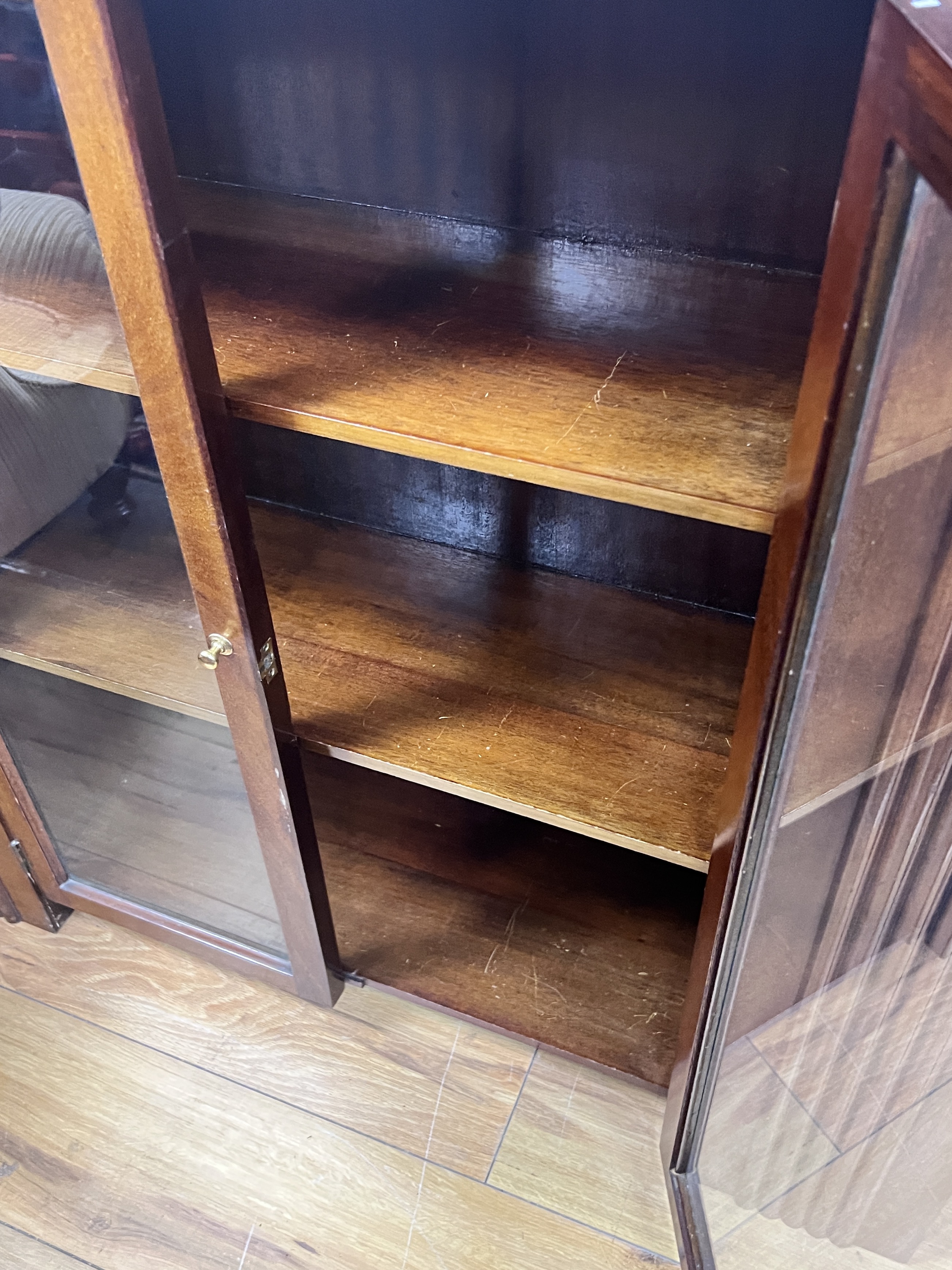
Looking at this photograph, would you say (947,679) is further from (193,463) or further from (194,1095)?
(194,1095)

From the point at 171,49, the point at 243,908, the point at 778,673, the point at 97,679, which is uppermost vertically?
the point at 171,49

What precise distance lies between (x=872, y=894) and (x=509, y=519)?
52cm

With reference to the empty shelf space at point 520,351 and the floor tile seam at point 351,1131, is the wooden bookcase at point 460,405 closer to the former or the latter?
the empty shelf space at point 520,351

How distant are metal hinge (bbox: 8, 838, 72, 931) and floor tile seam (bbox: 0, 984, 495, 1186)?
3.4 inches

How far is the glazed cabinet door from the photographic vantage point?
564 millimetres

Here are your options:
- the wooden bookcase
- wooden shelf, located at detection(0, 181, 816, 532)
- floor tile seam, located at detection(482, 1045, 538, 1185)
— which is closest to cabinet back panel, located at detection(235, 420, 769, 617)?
the wooden bookcase

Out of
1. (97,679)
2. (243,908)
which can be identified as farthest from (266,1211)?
(97,679)

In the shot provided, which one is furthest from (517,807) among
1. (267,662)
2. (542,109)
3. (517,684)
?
(542,109)

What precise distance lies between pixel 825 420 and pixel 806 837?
0.29m

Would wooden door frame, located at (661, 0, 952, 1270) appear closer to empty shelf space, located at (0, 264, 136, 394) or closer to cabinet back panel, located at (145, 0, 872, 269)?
cabinet back panel, located at (145, 0, 872, 269)

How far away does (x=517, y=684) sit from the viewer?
0.90 m

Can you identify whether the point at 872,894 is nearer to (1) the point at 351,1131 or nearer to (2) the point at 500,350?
(2) the point at 500,350

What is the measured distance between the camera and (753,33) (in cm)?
67

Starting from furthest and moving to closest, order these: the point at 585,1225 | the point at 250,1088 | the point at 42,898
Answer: the point at 42,898 < the point at 250,1088 < the point at 585,1225
